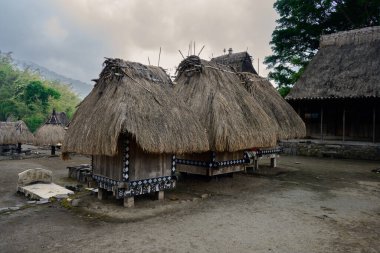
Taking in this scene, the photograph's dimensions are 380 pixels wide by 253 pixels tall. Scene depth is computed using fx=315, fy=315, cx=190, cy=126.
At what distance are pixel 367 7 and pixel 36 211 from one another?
26162 mm

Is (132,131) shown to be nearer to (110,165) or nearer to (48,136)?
(110,165)

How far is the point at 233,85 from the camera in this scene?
11.2 metres

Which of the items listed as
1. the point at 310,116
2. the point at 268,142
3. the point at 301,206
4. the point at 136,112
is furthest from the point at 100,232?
the point at 310,116

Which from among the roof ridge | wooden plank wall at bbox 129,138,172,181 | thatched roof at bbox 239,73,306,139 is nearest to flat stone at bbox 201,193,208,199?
wooden plank wall at bbox 129,138,172,181

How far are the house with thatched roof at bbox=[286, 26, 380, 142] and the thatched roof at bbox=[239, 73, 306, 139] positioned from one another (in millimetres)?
4369

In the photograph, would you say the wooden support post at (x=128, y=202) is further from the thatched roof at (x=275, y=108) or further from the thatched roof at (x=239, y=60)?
the thatched roof at (x=239, y=60)

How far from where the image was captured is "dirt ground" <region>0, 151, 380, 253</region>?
5.23m

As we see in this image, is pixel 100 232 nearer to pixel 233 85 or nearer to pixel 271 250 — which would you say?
pixel 271 250

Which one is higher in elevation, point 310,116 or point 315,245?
point 310,116

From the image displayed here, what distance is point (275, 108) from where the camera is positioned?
1330 centimetres

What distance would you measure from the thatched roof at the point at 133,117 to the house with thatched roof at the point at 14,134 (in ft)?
42.0

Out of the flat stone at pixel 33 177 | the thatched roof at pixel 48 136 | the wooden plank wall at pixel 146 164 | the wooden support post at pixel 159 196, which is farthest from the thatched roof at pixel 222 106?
the thatched roof at pixel 48 136

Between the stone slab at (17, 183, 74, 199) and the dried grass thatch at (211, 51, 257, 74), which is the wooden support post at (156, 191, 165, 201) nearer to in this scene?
the stone slab at (17, 183, 74, 199)

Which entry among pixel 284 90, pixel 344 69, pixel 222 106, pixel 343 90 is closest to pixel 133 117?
pixel 222 106
